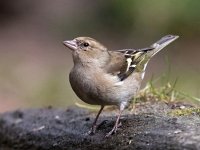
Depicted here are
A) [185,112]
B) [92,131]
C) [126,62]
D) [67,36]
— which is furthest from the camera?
[67,36]

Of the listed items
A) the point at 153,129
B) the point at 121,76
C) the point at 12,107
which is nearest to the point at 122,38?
the point at 12,107

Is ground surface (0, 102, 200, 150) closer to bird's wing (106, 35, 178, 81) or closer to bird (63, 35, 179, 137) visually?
bird (63, 35, 179, 137)

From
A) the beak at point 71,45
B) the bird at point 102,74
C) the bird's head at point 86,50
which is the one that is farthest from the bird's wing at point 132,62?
the beak at point 71,45

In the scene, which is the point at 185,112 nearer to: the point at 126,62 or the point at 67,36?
the point at 126,62

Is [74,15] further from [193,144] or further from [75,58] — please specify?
[193,144]

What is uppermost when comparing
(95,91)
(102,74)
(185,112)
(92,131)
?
(102,74)

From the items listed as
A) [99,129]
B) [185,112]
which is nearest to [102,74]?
[99,129]
